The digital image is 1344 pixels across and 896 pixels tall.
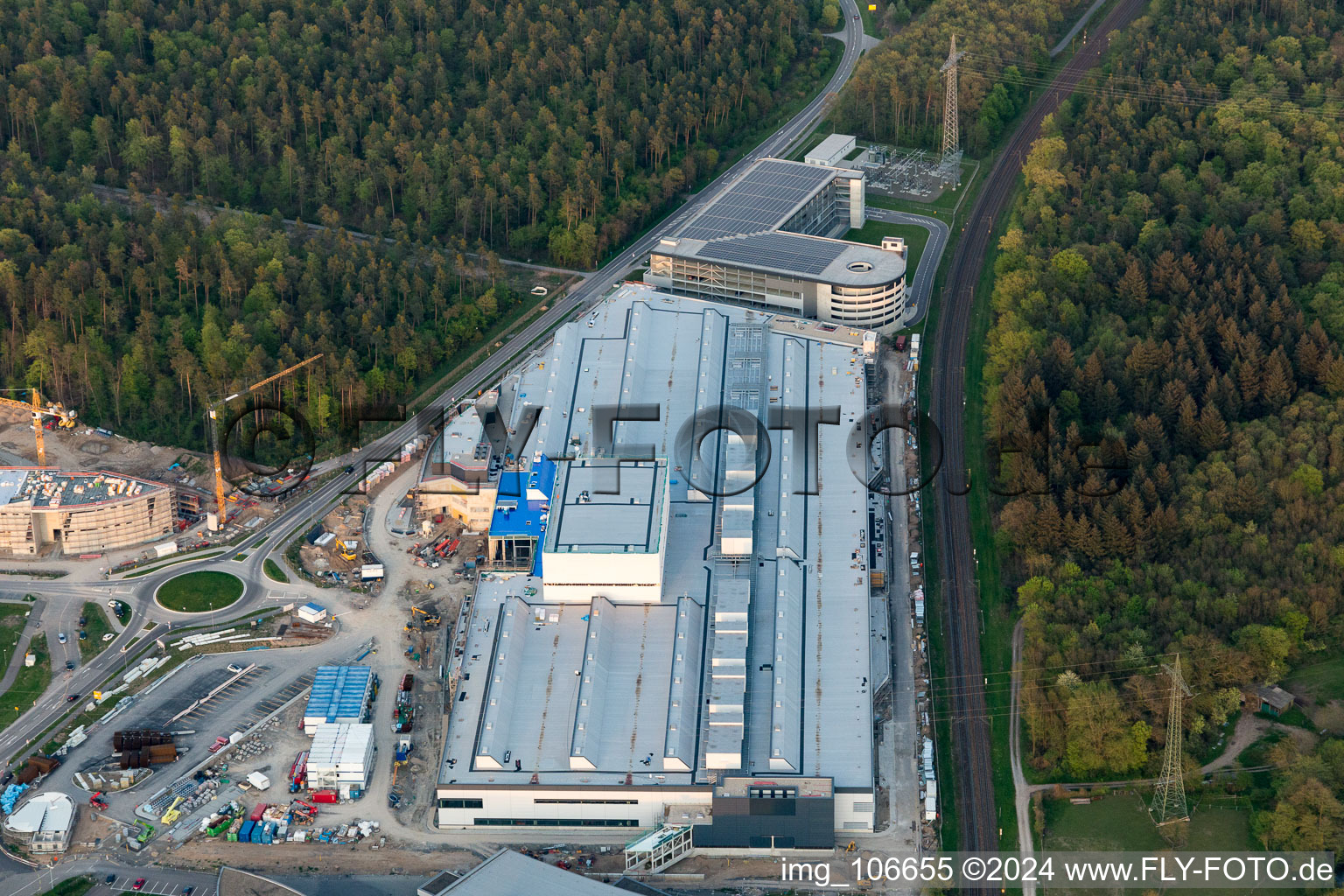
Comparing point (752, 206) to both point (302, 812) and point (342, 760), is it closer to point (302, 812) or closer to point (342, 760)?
point (342, 760)

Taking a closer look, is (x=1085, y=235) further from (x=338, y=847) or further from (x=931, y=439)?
(x=338, y=847)

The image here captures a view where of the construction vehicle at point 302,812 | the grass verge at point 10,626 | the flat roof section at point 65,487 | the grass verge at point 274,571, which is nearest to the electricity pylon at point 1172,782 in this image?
the construction vehicle at point 302,812

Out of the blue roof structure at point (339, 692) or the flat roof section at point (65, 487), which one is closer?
the blue roof structure at point (339, 692)

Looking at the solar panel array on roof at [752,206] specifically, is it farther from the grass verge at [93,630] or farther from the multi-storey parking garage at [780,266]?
the grass verge at [93,630]

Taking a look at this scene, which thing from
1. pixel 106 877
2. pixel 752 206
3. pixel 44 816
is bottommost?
pixel 106 877

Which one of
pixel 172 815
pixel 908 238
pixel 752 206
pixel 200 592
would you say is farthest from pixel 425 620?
pixel 908 238

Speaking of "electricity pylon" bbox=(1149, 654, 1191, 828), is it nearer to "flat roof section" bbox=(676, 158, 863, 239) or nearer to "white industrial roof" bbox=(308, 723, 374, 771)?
"white industrial roof" bbox=(308, 723, 374, 771)

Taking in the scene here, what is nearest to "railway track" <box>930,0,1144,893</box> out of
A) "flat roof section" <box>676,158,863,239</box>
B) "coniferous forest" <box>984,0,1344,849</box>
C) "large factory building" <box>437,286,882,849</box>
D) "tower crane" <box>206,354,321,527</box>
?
"coniferous forest" <box>984,0,1344,849</box>
